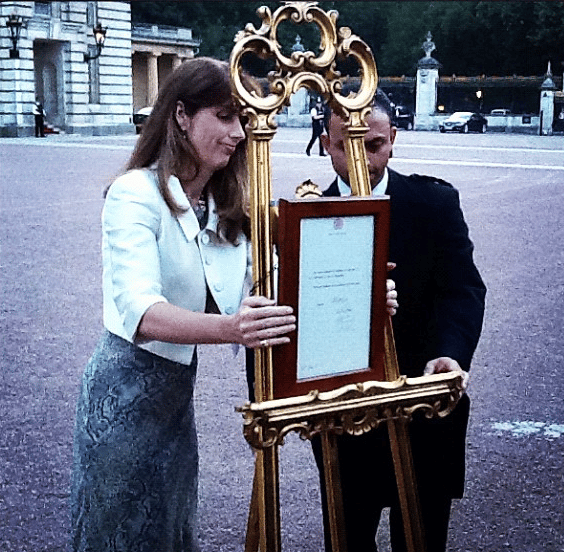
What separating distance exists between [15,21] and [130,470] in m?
27.8

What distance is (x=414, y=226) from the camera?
236 centimetres

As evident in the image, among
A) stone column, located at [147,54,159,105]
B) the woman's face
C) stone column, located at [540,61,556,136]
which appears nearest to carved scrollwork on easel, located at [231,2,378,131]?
the woman's face

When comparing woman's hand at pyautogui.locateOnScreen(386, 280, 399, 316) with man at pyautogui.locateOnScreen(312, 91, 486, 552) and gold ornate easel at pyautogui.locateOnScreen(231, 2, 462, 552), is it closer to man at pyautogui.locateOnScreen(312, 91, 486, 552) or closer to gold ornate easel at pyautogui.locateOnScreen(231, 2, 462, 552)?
gold ornate easel at pyautogui.locateOnScreen(231, 2, 462, 552)

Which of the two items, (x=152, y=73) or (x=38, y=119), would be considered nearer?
(x=38, y=119)

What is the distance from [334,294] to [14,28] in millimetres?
29430

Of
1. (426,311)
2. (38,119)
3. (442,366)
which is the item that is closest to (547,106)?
(38,119)

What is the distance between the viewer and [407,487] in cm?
208

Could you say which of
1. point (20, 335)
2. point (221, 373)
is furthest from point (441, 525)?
point (20, 335)

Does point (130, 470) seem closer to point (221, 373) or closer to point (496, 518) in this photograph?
point (496, 518)

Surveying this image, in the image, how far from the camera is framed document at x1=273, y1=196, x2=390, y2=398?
1765 mm

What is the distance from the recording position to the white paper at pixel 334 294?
1.79 meters

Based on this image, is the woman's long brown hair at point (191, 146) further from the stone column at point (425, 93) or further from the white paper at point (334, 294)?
the stone column at point (425, 93)

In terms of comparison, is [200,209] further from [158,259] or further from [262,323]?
[262,323]

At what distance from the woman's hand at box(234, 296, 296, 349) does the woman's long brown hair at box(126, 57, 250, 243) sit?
0.39 m
